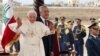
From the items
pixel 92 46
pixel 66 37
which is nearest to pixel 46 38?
pixel 92 46

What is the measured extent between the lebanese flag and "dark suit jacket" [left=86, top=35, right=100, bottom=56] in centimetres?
187

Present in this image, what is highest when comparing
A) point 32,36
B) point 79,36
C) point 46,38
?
point 32,36

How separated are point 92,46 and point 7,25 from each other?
92.4 inches

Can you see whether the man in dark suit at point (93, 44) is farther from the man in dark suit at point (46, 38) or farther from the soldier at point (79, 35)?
the soldier at point (79, 35)

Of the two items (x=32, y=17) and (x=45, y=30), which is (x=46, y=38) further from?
(x=32, y=17)

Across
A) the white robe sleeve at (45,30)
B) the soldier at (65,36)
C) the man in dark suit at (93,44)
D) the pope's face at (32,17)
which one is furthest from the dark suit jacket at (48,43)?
the soldier at (65,36)

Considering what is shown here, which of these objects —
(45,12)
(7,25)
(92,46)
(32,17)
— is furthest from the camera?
(7,25)

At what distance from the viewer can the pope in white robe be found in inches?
289

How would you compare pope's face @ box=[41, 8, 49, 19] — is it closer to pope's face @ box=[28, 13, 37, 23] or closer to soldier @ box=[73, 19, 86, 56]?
pope's face @ box=[28, 13, 37, 23]

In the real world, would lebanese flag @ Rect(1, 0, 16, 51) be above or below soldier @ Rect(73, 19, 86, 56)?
above

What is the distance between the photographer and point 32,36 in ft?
24.2

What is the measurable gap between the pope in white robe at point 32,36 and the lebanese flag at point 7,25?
117cm

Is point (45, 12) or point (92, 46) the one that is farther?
point (45, 12)

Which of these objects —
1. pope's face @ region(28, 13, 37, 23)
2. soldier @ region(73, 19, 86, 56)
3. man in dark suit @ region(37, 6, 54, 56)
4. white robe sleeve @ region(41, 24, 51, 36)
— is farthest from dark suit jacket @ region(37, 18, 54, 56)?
soldier @ region(73, 19, 86, 56)
